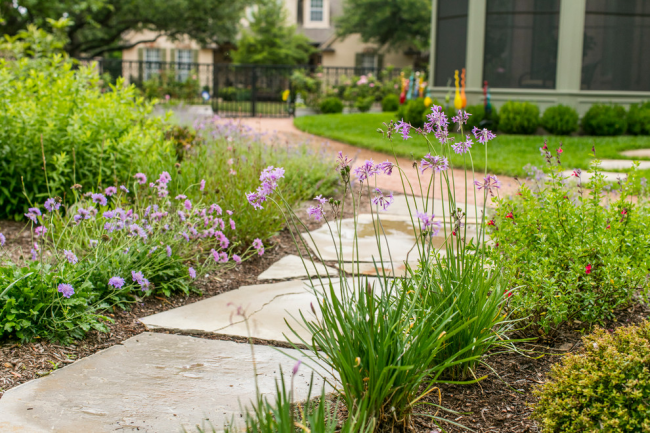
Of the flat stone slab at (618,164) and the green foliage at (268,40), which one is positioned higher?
the green foliage at (268,40)

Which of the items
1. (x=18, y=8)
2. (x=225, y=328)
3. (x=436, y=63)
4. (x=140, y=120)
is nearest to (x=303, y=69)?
(x=436, y=63)

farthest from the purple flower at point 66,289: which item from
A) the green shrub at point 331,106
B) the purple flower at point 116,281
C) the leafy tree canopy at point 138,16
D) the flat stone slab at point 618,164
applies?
the leafy tree canopy at point 138,16

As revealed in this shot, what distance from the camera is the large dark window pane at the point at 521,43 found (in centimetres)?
1057

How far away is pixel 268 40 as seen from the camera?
82.0ft

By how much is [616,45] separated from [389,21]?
746 inches

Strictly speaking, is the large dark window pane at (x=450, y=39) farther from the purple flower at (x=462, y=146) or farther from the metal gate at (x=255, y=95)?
the purple flower at (x=462, y=146)

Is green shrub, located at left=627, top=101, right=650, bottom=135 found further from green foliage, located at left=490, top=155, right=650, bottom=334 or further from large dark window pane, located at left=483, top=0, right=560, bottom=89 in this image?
green foliage, located at left=490, top=155, right=650, bottom=334

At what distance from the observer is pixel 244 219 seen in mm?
3725

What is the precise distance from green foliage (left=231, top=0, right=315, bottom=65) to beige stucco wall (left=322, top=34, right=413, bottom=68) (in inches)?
183

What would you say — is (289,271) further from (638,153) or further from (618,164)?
(638,153)

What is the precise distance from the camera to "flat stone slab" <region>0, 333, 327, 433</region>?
1.74 meters

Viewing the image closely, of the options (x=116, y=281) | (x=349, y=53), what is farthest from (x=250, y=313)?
(x=349, y=53)

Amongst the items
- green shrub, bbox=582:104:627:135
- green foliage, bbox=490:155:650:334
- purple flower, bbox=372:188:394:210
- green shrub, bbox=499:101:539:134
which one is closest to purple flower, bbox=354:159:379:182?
purple flower, bbox=372:188:394:210

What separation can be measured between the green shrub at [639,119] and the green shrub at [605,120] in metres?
0.14
